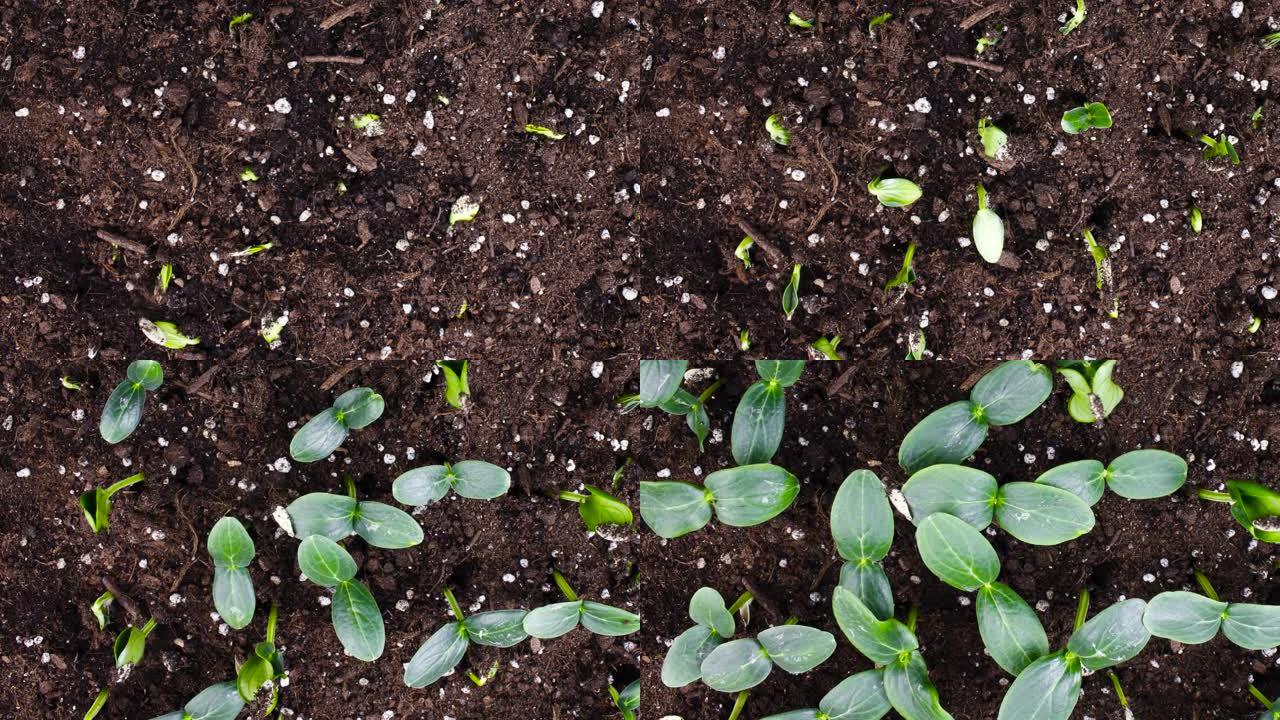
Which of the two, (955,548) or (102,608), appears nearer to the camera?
(955,548)

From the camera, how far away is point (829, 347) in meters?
1.41

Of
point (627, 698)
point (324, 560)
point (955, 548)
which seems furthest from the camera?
point (627, 698)

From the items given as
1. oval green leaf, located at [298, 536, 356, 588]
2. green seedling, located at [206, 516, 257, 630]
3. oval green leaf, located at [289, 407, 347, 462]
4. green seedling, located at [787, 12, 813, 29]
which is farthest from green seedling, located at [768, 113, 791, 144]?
green seedling, located at [206, 516, 257, 630]

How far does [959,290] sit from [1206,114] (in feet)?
1.53

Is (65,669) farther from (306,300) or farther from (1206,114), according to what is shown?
(1206,114)

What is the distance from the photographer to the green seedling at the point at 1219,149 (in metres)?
1.38

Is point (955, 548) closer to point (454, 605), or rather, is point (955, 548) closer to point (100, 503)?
point (454, 605)

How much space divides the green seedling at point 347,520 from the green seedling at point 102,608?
0.35 metres

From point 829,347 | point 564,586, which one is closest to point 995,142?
point 829,347

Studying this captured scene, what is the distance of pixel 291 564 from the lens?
1.46m

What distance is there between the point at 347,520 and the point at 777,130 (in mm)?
892

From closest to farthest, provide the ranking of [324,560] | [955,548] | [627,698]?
[955,548] → [324,560] → [627,698]

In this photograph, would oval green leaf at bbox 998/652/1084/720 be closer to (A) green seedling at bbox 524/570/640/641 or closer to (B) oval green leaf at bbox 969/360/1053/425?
(B) oval green leaf at bbox 969/360/1053/425

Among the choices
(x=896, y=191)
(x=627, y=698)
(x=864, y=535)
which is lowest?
(x=627, y=698)
